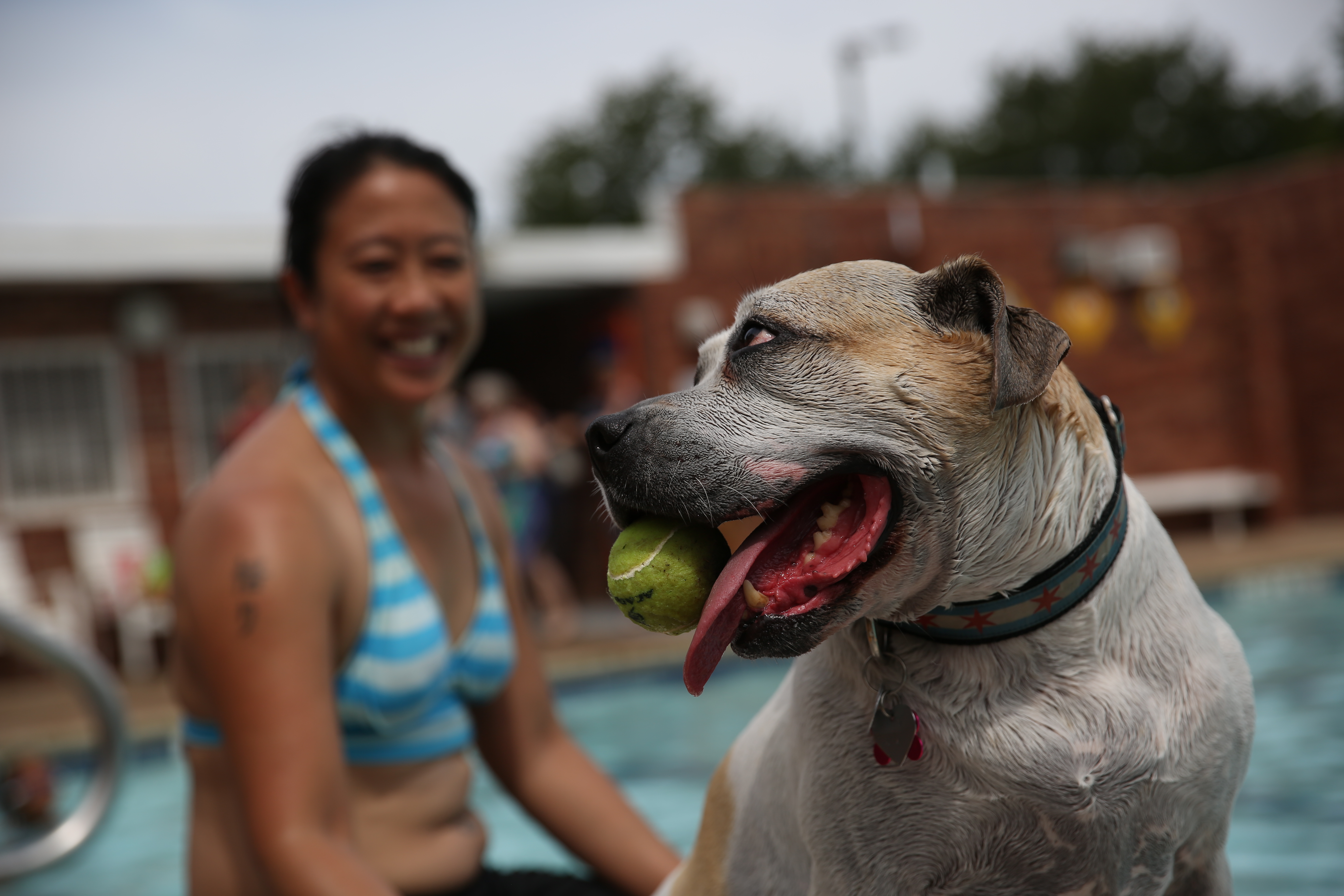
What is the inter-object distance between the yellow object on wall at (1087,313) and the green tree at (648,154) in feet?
113

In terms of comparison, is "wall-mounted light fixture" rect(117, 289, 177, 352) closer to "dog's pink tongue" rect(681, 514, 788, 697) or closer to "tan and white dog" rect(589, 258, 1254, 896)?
"tan and white dog" rect(589, 258, 1254, 896)

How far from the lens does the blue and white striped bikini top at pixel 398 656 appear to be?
7.25ft

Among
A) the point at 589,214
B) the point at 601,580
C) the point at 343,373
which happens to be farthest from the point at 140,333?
the point at 589,214

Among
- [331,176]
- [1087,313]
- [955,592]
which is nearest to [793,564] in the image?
[955,592]

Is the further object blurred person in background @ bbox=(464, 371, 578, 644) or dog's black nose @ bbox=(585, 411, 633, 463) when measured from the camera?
blurred person in background @ bbox=(464, 371, 578, 644)

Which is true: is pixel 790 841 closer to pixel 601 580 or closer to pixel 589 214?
pixel 601 580

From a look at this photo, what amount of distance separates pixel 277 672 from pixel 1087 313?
14091mm

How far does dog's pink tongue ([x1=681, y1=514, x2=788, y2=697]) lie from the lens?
132 cm

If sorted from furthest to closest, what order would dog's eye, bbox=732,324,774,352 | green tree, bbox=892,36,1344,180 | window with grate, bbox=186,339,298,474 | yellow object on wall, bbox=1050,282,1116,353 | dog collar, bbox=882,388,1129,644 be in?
green tree, bbox=892,36,1344,180, yellow object on wall, bbox=1050,282,1116,353, window with grate, bbox=186,339,298,474, dog's eye, bbox=732,324,774,352, dog collar, bbox=882,388,1129,644

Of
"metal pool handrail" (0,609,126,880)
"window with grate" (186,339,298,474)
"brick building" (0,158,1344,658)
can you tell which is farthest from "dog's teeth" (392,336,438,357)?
"window with grate" (186,339,298,474)

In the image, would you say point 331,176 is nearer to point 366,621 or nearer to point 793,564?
point 366,621

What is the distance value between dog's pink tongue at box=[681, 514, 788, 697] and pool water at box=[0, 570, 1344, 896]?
1.69m

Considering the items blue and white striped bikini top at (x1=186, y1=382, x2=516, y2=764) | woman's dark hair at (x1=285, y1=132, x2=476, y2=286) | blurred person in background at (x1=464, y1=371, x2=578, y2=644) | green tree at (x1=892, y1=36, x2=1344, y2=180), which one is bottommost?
blurred person in background at (x1=464, y1=371, x2=578, y2=644)

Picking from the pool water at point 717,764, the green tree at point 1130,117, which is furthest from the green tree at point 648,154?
the pool water at point 717,764
